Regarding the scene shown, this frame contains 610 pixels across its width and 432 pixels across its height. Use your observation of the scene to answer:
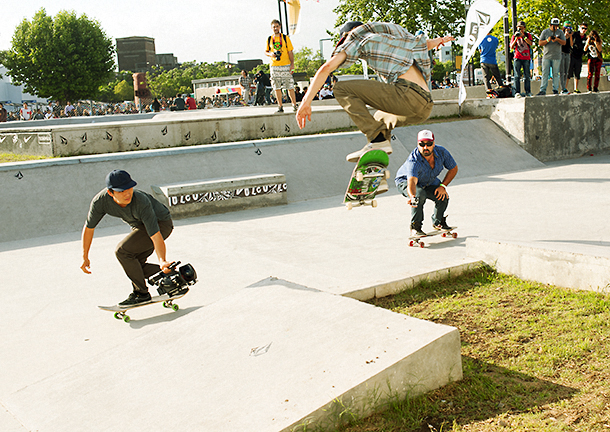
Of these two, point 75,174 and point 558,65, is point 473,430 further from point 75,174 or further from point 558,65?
point 558,65

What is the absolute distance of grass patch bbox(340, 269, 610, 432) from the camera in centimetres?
296

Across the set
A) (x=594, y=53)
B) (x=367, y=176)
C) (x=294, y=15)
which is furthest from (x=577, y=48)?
(x=367, y=176)

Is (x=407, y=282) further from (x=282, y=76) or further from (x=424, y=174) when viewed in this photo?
(x=282, y=76)

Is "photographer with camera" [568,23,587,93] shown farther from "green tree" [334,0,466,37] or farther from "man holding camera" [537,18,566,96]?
"green tree" [334,0,466,37]

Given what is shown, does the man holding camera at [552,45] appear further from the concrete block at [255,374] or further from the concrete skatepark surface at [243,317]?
the concrete block at [255,374]

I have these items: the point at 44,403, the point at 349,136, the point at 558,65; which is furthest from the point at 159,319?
the point at 558,65

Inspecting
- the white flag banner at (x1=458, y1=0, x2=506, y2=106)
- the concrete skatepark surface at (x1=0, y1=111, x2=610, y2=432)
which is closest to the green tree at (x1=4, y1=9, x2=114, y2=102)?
the concrete skatepark surface at (x1=0, y1=111, x2=610, y2=432)

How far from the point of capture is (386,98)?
5391 mm

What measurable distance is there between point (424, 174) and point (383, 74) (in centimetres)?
151

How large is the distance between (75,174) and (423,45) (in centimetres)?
667

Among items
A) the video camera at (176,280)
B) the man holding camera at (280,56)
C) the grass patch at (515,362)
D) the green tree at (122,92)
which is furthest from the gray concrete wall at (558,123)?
the green tree at (122,92)

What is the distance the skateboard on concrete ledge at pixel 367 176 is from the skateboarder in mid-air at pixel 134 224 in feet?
7.18

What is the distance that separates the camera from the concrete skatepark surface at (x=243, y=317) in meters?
3.01

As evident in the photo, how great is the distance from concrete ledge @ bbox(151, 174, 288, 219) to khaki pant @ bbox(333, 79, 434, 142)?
Answer: 4.24m
